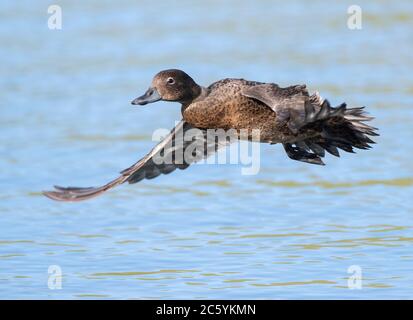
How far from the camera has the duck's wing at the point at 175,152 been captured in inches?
440

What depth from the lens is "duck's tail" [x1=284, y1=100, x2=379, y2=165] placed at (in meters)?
10.2

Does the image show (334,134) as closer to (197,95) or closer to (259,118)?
(259,118)

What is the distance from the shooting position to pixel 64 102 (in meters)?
17.8

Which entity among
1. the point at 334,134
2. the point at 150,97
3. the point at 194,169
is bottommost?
the point at 334,134

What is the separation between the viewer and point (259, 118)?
10.5 meters

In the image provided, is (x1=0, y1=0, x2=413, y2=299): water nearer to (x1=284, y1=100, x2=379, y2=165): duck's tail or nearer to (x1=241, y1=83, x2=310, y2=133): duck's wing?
(x1=284, y1=100, x2=379, y2=165): duck's tail

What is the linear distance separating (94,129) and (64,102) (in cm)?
136

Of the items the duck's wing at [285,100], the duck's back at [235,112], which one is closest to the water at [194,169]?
the duck's back at [235,112]

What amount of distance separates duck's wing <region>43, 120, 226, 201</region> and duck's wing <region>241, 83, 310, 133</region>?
1.10m

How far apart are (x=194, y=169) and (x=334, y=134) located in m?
4.72

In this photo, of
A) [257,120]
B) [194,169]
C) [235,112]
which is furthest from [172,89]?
[194,169]

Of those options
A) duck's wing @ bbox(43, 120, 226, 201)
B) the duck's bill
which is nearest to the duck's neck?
the duck's bill

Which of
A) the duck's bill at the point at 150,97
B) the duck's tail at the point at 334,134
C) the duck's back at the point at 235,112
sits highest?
the duck's bill at the point at 150,97

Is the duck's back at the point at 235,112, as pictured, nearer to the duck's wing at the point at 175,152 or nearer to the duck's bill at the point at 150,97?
the duck's bill at the point at 150,97
